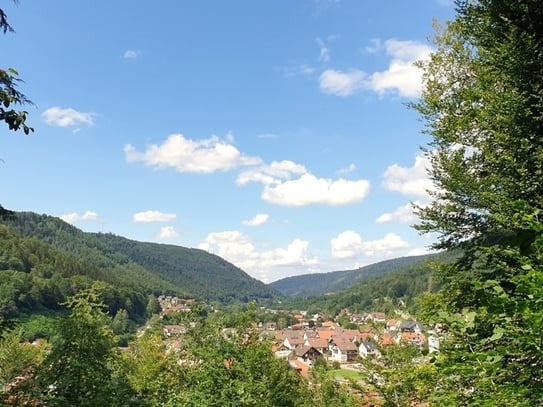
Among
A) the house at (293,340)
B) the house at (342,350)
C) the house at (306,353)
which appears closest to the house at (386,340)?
the house at (306,353)

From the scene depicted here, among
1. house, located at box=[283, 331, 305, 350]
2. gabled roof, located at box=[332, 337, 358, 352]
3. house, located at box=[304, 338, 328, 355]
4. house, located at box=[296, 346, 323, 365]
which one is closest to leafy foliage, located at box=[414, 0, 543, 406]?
house, located at box=[296, 346, 323, 365]

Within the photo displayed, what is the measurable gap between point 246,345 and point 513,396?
15.4 metres

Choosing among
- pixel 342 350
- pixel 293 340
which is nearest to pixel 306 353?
pixel 342 350

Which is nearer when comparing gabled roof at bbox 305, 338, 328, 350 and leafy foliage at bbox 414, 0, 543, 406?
leafy foliage at bbox 414, 0, 543, 406

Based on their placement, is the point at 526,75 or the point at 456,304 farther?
the point at 456,304

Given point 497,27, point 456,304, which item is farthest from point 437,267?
point 497,27

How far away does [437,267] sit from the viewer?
1327 centimetres

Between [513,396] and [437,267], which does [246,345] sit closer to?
[437,267]

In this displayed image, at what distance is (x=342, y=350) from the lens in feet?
415

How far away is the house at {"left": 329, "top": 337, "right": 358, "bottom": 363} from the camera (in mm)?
124500

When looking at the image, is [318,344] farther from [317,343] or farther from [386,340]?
[386,340]

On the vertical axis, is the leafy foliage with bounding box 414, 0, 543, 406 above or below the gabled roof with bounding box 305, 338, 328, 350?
above

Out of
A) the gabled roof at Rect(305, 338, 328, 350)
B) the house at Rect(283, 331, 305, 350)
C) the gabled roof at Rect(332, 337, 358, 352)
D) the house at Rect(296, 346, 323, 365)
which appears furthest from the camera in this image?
the house at Rect(283, 331, 305, 350)

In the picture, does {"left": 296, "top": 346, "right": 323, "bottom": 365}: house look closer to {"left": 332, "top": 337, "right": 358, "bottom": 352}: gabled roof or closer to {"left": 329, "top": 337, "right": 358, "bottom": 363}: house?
{"left": 329, "top": 337, "right": 358, "bottom": 363}: house
